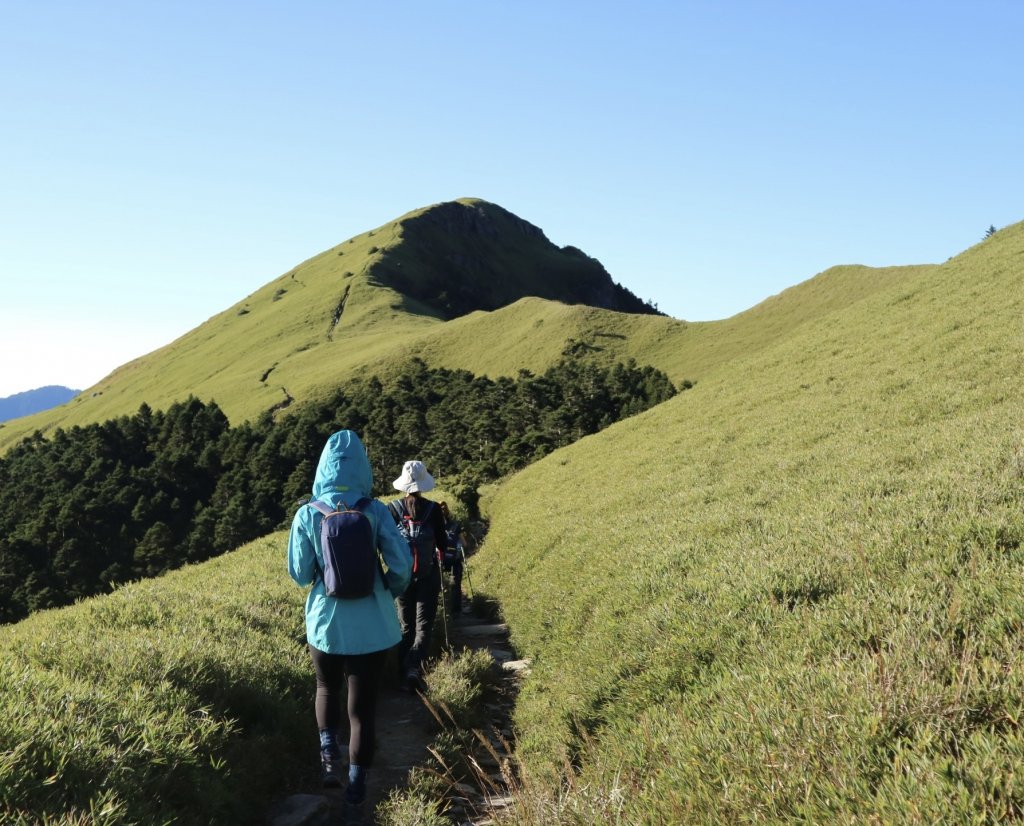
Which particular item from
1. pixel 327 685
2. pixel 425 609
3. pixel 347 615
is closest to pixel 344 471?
pixel 347 615

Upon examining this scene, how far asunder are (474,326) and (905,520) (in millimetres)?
114105

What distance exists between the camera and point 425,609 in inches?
376

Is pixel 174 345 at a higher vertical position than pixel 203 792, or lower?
higher

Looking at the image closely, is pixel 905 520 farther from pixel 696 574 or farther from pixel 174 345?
pixel 174 345

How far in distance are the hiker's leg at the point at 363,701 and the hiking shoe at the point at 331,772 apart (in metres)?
0.27

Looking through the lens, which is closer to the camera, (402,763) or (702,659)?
(702,659)

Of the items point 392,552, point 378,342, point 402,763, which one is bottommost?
point 402,763

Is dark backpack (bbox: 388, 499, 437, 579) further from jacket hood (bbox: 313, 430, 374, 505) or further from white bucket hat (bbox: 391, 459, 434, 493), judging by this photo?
jacket hood (bbox: 313, 430, 374, 505)

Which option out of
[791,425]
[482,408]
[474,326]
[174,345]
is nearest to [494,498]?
[791,425]

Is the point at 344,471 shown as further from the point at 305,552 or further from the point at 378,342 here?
the point at 378,342

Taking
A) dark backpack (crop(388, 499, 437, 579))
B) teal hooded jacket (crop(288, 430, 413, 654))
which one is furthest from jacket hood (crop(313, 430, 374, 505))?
dark backpack (crop(388, 499, 437, 579))

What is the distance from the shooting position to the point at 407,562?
624 cm

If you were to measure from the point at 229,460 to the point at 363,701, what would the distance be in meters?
98.4

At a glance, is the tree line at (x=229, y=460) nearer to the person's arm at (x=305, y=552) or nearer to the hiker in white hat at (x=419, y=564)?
the hiker in white hat at (x=419, y=564)
